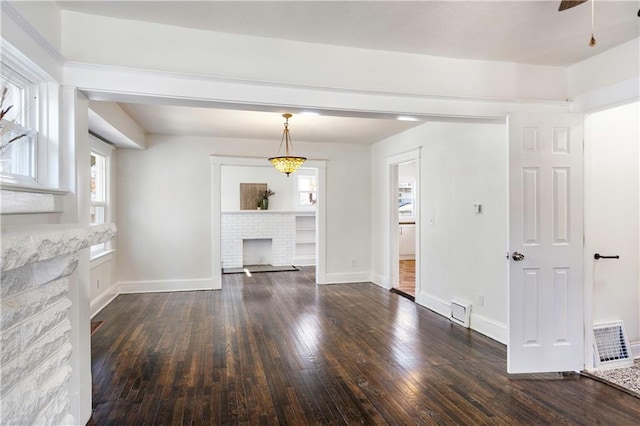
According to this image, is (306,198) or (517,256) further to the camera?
(306,198)

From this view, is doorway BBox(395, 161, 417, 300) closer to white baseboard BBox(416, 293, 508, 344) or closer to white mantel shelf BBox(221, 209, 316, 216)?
white mantel shelf BBox(221, 209, 316, 216)

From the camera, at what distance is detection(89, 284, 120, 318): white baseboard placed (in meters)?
4.71

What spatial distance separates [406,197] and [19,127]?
8800 millimetres

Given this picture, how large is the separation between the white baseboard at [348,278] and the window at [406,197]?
11.3ft

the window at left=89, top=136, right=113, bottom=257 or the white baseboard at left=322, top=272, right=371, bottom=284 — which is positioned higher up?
the window at left=89, top=136, right=113, bottom=257

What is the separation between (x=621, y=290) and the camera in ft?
11.1

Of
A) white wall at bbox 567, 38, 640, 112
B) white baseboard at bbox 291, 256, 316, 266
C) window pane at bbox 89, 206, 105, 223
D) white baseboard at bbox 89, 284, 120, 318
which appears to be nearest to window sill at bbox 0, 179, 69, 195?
white baseboard at bbox 89, 284, 120, 318

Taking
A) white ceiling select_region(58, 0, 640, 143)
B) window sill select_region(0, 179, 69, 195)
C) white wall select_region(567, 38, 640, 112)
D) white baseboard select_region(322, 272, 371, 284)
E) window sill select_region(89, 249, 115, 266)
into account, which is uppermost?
white ceiling select_region(58, 0, 640, 143)

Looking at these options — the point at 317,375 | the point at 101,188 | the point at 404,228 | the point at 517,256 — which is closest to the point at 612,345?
the point at 517,256

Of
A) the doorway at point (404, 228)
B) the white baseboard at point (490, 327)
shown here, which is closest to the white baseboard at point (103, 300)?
the doorway at point (404, 228)

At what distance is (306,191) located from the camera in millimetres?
9141

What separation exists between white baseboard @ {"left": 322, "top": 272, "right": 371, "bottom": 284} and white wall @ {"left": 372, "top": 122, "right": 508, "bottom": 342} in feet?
5.22

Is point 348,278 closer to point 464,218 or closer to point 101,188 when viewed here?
point 464,218

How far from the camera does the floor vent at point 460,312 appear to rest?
4234 mm
